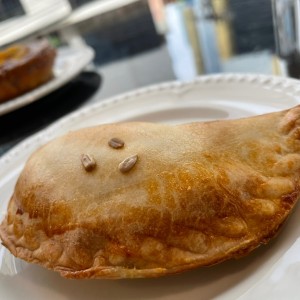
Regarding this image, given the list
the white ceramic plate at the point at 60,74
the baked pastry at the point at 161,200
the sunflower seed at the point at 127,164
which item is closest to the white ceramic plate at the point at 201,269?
the baked pastry at the point at 161,200

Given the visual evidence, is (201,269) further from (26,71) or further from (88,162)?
(26,71)

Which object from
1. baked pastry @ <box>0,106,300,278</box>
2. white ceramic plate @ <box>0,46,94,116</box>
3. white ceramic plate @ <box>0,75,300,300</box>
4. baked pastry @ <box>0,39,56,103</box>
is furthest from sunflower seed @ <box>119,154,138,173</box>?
baked pastry @ <box>0,39,56,103</box>

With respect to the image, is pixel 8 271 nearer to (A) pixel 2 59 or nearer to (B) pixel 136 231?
(B) pixel 136 231

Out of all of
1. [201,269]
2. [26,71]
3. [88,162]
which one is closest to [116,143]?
[88,162]

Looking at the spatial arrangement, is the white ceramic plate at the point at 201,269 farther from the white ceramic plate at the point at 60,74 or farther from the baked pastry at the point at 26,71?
the baked pastry at the point at 26,71

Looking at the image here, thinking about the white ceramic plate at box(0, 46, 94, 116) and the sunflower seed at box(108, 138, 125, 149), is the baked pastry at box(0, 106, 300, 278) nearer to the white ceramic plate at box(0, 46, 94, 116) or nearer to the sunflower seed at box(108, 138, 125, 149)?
the sunflower seed at box(108, 138, 125, 149)

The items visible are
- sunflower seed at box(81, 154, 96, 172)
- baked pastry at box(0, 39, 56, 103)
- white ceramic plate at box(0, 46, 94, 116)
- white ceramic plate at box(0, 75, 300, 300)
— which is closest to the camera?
white ceramic plate at box(0, 75, 300, 300)

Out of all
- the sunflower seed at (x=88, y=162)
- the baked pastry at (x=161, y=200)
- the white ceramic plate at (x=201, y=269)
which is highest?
the sunflower seed at (x=88, y=162)

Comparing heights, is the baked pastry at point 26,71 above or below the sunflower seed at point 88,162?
below
